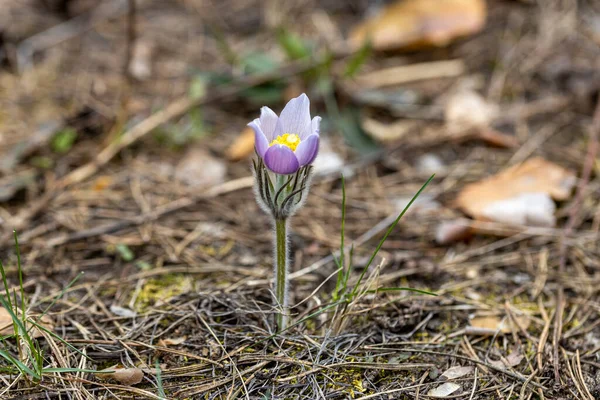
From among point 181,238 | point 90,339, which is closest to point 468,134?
point 181,238

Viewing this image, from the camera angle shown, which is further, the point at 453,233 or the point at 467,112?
the point at 467,112

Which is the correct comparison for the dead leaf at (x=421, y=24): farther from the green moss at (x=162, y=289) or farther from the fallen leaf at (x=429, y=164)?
the green moss at (x=162, y=289)

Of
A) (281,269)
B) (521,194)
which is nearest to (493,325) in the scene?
(281,269)

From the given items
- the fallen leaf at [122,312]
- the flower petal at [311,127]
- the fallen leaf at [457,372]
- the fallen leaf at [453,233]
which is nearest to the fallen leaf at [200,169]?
the fallen leaf at [122,312]

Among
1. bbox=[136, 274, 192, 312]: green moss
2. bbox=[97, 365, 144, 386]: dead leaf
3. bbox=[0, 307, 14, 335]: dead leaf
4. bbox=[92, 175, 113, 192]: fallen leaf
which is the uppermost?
bbox=[0, 307, 14, 335]: dead leaf

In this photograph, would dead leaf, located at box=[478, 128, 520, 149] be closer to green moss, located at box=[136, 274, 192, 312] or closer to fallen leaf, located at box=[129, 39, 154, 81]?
green moss, located at box=[136, 274, 192, 312]

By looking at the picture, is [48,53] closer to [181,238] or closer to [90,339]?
[181,238]

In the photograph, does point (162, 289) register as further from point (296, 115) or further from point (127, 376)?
point (296, 115)

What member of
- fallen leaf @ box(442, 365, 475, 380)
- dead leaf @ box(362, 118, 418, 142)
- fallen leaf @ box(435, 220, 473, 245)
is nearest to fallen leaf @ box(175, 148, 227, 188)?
dead leaf @ box(362, 118, 418, 142)
